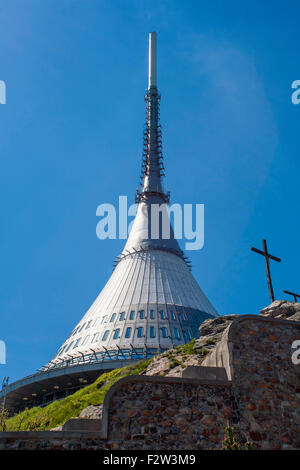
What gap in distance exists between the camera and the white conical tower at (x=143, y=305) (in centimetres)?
4356

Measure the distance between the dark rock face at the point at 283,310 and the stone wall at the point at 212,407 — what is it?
5397mm

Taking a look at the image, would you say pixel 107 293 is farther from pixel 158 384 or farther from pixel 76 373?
pixel 158 384

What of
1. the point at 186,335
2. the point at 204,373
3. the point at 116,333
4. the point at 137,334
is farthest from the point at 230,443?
the point at 116,333

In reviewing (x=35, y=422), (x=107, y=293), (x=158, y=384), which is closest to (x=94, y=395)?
(x=35, y=422)

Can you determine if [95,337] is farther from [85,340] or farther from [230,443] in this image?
[230,443]

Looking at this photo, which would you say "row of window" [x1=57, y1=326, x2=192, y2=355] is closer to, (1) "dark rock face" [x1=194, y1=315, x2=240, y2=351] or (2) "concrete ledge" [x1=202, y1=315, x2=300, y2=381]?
(1) "dark rock face" [x1=194, y1=315, x2=240, y2=351]

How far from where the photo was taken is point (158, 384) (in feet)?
42.2

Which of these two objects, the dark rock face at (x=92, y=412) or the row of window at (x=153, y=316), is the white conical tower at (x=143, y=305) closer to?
the row of window at (x=153, y=316)

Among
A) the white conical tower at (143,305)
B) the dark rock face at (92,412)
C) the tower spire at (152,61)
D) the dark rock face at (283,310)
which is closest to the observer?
the dark rock face at (92,412)

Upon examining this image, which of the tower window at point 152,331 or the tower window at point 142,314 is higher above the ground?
the tower window at point 142,314

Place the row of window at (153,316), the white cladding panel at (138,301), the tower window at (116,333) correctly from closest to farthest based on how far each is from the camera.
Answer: the tower window at (116,333) → the white cladding panel at (138,301) → the row of window at (153,316)

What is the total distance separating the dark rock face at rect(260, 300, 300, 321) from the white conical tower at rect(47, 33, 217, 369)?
72.9ft

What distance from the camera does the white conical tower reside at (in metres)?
43.6

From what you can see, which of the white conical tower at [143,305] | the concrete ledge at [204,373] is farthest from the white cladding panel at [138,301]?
the concrete ledge at [204,373]
